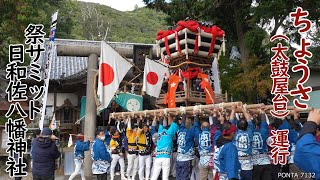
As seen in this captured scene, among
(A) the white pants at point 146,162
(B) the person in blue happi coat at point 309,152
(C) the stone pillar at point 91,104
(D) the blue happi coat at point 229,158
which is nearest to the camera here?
(B) the person in blue happi coat at point 309,152

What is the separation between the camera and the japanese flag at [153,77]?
11117mm

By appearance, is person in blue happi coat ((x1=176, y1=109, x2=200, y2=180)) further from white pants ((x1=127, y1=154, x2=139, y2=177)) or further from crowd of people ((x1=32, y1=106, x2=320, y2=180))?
white pants ((x1=127, y1=154, x2=139, y2=177))

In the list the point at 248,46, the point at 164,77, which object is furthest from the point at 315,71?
the point at 164,77

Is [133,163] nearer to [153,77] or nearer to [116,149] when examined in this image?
[116,149]

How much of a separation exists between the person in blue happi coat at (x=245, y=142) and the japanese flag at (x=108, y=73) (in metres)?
4.97

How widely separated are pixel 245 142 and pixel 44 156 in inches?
160

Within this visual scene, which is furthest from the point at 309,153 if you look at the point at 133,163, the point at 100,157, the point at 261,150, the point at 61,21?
the point at 61,21

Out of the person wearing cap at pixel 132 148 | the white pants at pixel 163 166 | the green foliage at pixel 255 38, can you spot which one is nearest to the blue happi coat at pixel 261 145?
the white pants at pixel 163 166

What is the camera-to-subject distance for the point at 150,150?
1034 centimetres

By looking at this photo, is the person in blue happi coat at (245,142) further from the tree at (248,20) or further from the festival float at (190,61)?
the tree at (248,20)

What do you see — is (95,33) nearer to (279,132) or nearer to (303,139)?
(279,132)

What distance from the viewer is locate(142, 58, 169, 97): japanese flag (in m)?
11.1

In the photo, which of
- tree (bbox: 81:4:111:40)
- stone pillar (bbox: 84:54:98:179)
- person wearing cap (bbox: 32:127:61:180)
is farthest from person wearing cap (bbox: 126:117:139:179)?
tree (bbox: 81:4:111:40)

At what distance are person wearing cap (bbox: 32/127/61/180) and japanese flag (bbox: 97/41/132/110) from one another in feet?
12.5
